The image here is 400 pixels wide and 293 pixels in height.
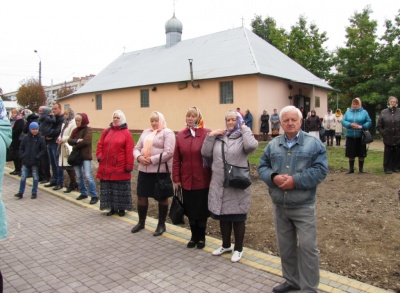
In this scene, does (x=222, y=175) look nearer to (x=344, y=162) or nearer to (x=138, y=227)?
(x=138, y=227)

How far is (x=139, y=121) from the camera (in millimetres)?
26953

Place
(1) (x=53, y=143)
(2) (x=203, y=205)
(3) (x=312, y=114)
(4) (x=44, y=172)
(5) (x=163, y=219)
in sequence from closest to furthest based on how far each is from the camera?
(2) (x=203, y=205) → (5) (x=163, y=219) → (1) (x=53, y=143) → (4) (x=44, y=172) → (3) (x=312, y=114)

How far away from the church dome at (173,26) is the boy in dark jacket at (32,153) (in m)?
23.4

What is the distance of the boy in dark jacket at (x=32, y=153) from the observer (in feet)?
26.4

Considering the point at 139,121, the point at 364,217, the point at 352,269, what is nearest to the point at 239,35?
the point at 139,121

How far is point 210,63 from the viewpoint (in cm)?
2259

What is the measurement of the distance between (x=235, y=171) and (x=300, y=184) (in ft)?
3.55

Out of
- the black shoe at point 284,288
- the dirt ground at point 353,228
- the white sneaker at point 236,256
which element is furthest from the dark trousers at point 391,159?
the black shoe at point 284,288

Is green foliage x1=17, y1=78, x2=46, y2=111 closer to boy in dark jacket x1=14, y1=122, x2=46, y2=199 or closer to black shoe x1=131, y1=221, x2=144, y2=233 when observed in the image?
boy in dark jacket x1=14, y1=122, x2=46, y2=199

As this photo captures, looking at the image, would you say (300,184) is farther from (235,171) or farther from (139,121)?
(139,121)

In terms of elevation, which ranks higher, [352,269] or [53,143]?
[53,143]

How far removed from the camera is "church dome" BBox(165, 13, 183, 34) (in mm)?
29522

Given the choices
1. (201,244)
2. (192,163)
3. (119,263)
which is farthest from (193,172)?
(119,263)

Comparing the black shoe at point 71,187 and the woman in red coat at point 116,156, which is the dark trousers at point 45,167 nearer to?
the black shoe at point 71,187
